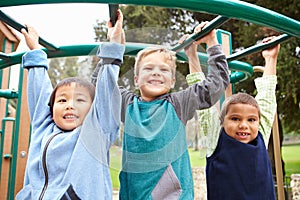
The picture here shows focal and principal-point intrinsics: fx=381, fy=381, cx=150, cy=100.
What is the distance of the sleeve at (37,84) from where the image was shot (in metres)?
1.04

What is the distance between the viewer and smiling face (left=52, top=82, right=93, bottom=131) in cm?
85

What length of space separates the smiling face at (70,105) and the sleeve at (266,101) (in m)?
0.63

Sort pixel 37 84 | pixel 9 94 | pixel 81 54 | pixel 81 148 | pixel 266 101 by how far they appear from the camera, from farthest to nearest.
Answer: pixel 9 94 < pixel 81 54 < pixel 266 101 < pixel 37 84 < pixel 81 148

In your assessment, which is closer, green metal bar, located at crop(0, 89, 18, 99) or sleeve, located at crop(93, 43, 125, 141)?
sleeve, located at crop(93, 43, 125, 141)

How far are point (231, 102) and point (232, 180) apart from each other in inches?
9.0

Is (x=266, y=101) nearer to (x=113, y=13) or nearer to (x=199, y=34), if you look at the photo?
(x=199, y=34)

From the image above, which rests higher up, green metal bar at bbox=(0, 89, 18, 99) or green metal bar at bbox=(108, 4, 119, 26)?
green metal bar at bbox=(0, 89, 18, 99)

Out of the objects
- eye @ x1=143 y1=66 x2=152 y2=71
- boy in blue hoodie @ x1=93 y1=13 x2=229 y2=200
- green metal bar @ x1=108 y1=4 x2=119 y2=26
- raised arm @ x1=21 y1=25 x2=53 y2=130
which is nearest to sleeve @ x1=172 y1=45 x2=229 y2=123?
boy in blue hoodie @ x1=93 y1=13 x2=229 y2=200

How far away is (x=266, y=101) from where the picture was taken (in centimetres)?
125

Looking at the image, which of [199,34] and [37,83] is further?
[37,83]

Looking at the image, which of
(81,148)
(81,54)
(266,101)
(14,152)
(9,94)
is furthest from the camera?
(9,94)

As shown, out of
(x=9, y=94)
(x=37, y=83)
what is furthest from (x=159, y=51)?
(x=9, y=94)

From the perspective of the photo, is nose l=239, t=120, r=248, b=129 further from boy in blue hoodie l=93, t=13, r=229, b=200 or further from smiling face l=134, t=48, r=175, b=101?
smiling face l=134, t=48, r=175, b=101

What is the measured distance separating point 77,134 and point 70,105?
0.24 ft
